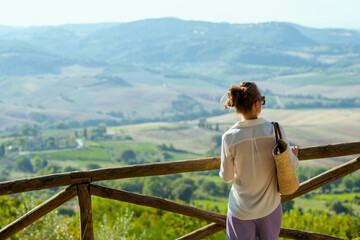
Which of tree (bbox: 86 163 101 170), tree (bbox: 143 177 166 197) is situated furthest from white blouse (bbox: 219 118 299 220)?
tree (bbox: 86 163 101 170)

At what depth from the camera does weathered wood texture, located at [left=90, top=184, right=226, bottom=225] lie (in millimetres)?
2670

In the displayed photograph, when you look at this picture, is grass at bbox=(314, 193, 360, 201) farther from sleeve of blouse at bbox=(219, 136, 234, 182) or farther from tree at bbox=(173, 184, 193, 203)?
sleeve of blouse at bbox=(219, 136, 234, 182)

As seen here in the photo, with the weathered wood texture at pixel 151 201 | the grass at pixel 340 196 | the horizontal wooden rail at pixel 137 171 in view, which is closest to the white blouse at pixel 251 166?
the horizontal wooden rail at pixel 137 171

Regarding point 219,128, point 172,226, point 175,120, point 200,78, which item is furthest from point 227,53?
point 172,226

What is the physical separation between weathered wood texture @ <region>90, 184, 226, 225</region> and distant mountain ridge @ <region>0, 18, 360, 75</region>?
5524 inches

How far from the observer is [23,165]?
179 feet

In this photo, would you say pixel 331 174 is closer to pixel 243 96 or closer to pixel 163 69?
pixel 243 96

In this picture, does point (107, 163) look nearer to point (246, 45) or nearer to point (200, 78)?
point (200, 78)

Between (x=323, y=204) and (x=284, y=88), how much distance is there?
77.6 meters

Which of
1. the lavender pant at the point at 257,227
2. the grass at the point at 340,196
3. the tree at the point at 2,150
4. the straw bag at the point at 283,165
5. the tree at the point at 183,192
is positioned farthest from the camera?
the tree at the point at 2,150

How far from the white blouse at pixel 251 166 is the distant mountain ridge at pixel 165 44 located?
14104cm

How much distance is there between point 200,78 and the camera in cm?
13775

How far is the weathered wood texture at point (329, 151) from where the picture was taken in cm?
276

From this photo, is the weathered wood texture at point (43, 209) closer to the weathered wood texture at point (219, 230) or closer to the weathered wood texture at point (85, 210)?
the weathered wood texture at point (85, 210)
